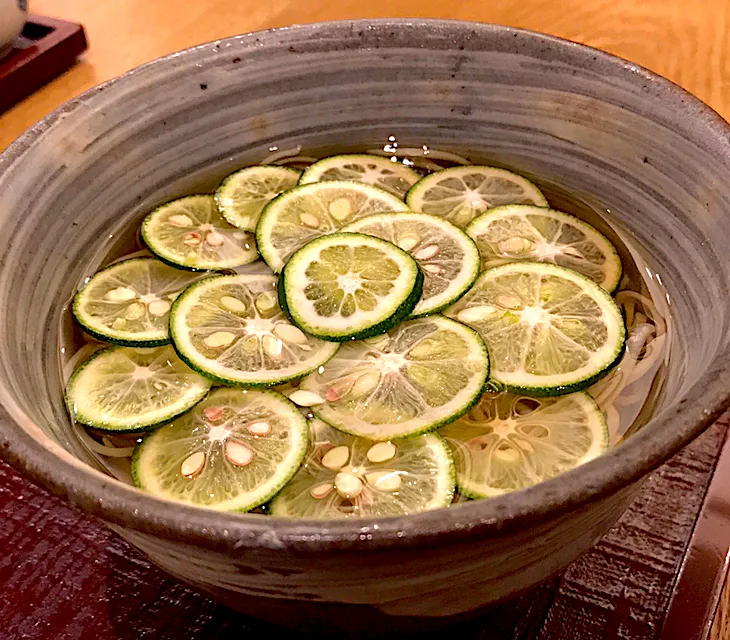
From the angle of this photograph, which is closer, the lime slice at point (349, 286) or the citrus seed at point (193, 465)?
the citrus seed at point (193, 465)

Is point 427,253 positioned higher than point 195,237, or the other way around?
point 427,253

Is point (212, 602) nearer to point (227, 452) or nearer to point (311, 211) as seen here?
point (227, 452)

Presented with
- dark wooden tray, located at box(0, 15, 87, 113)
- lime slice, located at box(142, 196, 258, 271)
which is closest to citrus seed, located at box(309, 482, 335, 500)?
lime slice, located at box(142, 196, 258, 271)

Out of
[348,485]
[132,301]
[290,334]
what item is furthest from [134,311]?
[348,485]

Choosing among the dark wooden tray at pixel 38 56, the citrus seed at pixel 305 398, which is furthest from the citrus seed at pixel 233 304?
the dark wooden tray at pixel 38 56

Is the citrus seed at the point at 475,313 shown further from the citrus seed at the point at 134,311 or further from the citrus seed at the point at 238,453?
the citrus seed at the point at 134,311

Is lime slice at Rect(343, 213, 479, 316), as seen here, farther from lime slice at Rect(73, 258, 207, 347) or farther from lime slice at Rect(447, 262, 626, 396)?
lime slice at Rect(73, 258, 207, 347)
